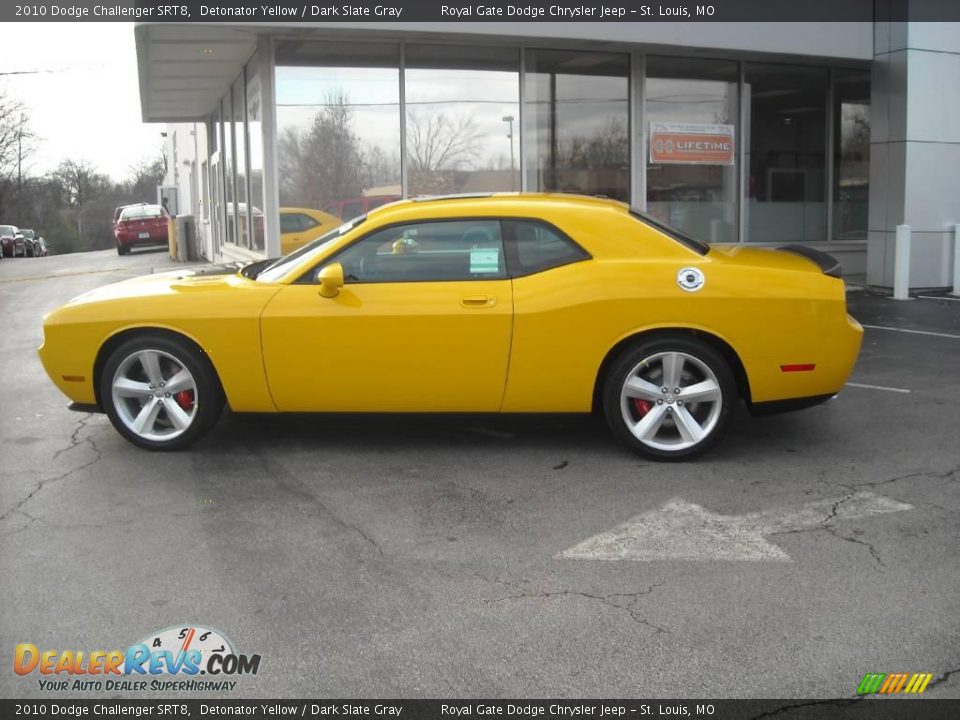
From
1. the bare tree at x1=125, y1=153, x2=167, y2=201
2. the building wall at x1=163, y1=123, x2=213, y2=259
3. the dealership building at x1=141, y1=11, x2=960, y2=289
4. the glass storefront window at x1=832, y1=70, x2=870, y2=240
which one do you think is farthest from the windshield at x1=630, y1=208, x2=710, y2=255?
the bare tree at x1=125, y1=153, x2=167, y2=201

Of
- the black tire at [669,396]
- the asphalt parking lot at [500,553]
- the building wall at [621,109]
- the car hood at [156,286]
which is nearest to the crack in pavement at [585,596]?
the asphalt parking lot at [500,553]

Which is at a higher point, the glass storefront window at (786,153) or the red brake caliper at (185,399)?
the glass storefront window at (786,153)

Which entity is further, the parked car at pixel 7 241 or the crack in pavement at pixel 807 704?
the parked car at pixel 7 241

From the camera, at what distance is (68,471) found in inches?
225

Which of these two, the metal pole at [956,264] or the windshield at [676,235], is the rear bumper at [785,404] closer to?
the windshield at [676,235]

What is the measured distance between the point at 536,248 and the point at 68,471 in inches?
118

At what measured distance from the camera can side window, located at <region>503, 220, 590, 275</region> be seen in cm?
586

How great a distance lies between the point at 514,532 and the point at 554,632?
3.55 feet

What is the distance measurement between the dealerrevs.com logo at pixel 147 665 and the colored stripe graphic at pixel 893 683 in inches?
78.0

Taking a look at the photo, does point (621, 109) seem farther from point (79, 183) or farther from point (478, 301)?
point (79, 183)

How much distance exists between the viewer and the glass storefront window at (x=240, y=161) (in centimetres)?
1589

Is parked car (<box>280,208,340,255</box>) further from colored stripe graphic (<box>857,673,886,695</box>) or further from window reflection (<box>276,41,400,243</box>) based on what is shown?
colored stripe graphic (<box>857,673,886,695</box>)

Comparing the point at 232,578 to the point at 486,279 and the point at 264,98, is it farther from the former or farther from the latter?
the point at 264,98

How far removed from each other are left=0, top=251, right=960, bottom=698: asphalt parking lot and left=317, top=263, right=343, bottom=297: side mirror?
3.04ft
